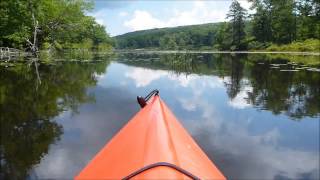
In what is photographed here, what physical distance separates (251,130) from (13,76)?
47.7 ft

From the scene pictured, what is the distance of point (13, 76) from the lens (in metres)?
20.8

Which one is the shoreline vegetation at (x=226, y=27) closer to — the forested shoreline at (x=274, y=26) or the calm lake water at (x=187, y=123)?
the forested shoreline at (x=274, y=26)

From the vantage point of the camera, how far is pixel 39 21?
5875cm

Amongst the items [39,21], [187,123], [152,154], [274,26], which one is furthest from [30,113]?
[274,26]

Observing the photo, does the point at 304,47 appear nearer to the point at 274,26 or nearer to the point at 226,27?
the point at 274,26

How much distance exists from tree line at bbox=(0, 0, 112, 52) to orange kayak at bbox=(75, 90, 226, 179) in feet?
164

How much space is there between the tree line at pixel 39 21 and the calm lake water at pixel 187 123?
35.5 metres

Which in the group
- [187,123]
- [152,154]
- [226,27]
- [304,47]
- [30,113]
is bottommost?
[304,47]

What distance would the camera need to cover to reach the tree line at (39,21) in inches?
2031

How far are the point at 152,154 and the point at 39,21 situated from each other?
5903 centimetres

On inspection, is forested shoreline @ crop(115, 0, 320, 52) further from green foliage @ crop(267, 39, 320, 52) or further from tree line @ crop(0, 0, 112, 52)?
tree line @ crop(0, 0, 112, 52)

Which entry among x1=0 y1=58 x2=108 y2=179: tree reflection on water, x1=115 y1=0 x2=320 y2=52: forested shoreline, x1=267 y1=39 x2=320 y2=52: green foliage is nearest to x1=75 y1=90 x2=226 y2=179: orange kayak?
x1=0 y1=58 x2=108 y2=179: tree reflection on water

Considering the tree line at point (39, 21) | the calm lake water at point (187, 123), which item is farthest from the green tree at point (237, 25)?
the calm lake water at point (187, 123)

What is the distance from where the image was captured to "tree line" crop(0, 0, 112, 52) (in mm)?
51594
